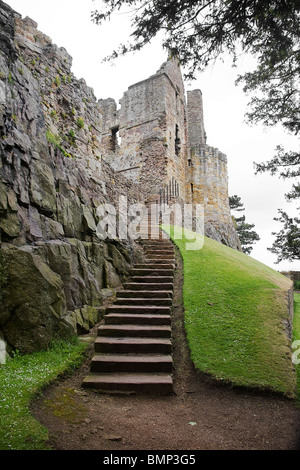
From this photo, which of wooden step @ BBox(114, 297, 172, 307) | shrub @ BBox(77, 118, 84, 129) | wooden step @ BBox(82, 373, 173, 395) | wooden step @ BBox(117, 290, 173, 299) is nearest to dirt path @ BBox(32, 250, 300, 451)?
wooden step @ BBox(82, 373, 173, 395)

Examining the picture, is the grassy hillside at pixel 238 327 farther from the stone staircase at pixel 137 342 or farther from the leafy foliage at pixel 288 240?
the leafy foliage at pixel 288 240

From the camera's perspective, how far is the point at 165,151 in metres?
17.8

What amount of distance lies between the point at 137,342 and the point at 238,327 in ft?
6.81

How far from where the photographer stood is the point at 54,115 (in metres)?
8.11

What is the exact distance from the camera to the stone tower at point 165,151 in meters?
18.1

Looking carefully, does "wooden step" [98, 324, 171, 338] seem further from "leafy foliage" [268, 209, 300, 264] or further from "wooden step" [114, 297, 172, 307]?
"leafy foliage" [268, 209, 300, 264]

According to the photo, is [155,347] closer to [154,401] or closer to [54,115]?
[154,401]

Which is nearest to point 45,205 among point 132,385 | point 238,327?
point 132,385

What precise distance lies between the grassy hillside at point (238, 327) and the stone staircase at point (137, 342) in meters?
0.54

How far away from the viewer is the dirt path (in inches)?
123

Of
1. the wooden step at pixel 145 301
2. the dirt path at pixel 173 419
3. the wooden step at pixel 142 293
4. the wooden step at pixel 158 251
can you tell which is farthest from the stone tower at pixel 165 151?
the dirt path at pixel 173 419

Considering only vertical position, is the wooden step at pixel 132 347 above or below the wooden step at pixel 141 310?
below

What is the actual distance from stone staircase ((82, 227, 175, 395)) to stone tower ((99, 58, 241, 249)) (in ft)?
28.5

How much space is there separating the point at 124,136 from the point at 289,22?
15841 mm
